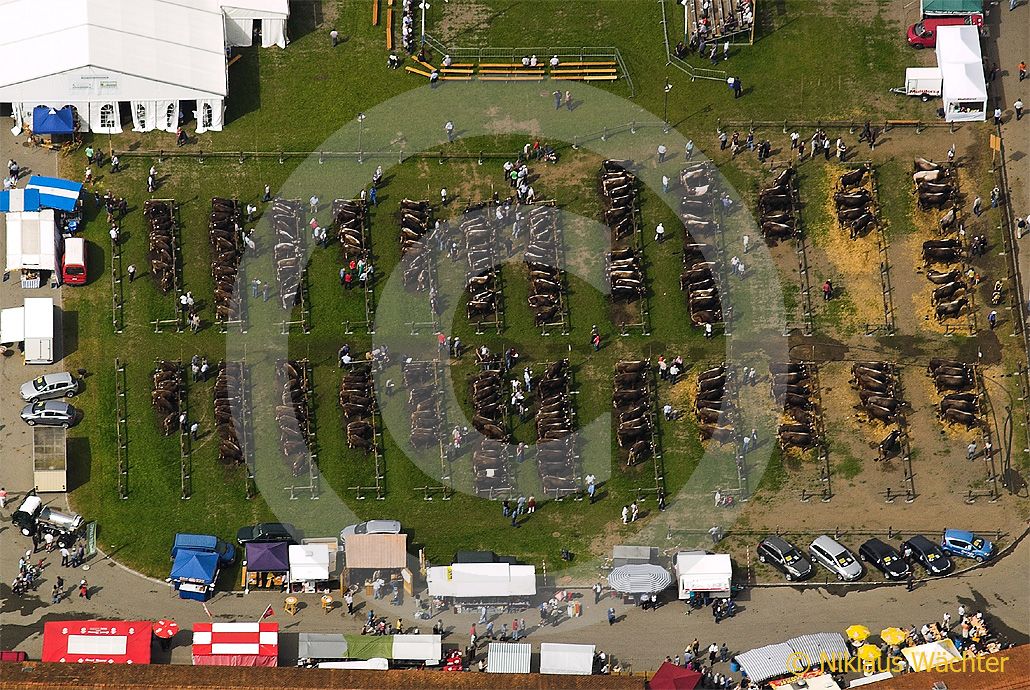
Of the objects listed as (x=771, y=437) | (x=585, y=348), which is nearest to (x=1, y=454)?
(x=585, y=348)

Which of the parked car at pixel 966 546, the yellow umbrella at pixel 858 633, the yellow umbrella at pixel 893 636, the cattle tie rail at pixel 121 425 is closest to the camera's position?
the yellow umbrella at pixel 893 636

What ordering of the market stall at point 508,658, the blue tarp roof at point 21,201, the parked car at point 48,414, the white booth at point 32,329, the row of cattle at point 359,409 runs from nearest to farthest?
the market stall at point 508,658 < the parked car at point 48,414 < the row of cattle at point 359,409 < the white booth at point 32,329 < the blue tarp roof at point 21,201

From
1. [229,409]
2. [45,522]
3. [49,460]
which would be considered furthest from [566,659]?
[49,460]

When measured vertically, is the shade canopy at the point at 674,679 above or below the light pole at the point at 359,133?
below

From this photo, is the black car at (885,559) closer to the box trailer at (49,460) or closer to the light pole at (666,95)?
the light pole at (666,95)

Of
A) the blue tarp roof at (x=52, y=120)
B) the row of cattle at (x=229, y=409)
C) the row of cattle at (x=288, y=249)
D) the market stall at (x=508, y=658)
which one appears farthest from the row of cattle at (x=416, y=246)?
the market stall at (x=508, y=658)

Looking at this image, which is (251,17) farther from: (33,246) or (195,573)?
(195,573)

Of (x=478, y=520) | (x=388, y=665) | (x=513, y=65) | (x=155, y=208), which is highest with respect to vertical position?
(x=513, y=65)

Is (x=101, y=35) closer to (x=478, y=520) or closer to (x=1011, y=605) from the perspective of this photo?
(x=478, y=520)
